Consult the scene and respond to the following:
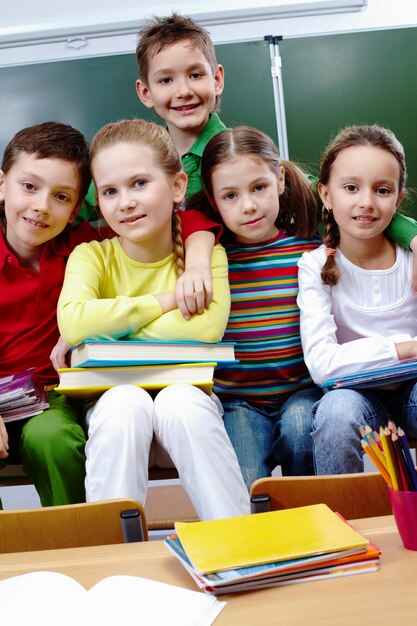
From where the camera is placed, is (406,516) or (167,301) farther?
(167,301)

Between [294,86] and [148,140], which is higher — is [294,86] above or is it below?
above

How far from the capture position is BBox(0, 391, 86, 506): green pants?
153cm

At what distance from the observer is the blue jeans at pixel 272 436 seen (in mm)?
1654

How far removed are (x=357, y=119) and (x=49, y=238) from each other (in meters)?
2.56

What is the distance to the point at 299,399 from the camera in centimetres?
173

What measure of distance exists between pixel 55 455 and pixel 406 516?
883 millimetres

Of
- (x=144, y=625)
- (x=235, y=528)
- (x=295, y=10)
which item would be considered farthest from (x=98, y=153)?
(x=295, y=10)

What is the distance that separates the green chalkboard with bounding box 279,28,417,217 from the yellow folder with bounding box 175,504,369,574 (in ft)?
10.5

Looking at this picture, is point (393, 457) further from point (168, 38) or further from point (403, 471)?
point (168, 38)

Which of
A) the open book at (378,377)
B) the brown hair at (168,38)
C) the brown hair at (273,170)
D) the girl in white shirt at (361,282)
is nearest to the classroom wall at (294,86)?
the brown hair at (168,38)

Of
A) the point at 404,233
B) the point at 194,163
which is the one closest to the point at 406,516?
the point at 404,233

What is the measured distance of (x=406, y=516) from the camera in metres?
0.83

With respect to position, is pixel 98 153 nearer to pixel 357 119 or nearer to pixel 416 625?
pixel 416 625

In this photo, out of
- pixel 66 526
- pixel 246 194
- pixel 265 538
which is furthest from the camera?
pixel 246 194
